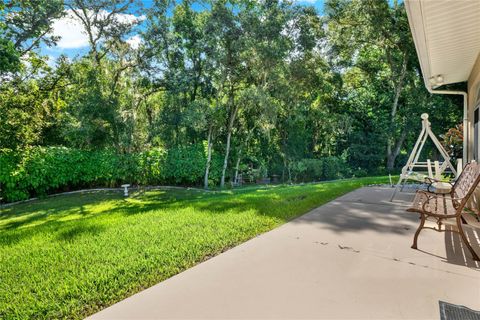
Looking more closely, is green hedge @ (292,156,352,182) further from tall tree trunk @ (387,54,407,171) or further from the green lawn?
the green lawn

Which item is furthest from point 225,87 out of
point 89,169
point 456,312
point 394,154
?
point 456,312

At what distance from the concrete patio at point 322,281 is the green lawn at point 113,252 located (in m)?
0.22

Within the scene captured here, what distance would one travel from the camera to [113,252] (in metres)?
3.06

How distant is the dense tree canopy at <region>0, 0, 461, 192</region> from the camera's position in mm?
11969

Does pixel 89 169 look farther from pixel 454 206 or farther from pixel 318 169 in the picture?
pixel 454 206

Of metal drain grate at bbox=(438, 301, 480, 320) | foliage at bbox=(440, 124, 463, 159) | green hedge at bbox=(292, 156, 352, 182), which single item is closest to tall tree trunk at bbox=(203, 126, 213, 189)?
green hedge at bbox=(292, 156, 352, 182)

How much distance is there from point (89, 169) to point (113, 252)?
407 inches

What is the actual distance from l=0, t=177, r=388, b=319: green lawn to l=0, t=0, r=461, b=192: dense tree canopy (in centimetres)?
780

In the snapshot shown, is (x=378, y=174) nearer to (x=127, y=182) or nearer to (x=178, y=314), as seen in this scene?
(x=127, y=182)

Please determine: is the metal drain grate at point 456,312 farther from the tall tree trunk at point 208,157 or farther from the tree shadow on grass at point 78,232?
the tall tree trunk at point 208,157

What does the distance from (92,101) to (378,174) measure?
46.4ft

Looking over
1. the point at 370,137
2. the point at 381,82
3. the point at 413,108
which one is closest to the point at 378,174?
the point at 370,137

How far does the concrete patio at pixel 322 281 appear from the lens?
1.96 metres

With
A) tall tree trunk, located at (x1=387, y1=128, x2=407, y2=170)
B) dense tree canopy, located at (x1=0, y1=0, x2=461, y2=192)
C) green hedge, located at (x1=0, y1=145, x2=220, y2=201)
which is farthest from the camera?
tall tree trunk, located at (x1=387, y1=128, x2=407, y2=170)
